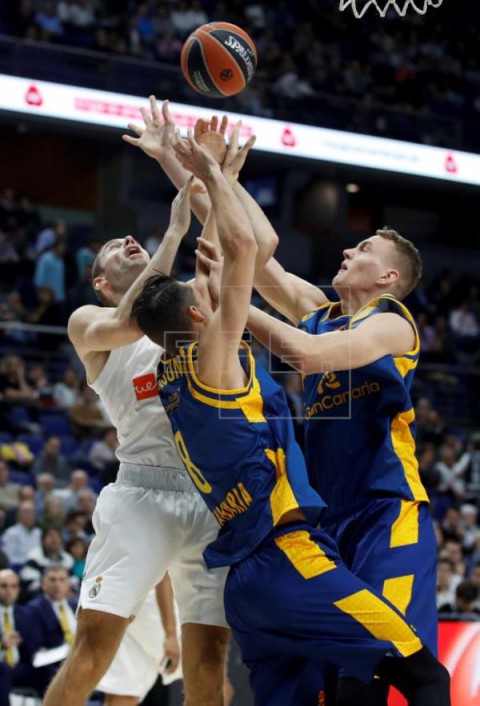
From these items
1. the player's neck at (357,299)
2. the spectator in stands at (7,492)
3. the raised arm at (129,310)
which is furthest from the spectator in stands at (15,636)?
the player's neck at (357,299)

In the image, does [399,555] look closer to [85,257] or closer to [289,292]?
[289,292]

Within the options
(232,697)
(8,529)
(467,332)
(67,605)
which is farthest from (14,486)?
(467,332)

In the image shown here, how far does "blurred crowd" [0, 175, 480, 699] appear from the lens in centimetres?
839

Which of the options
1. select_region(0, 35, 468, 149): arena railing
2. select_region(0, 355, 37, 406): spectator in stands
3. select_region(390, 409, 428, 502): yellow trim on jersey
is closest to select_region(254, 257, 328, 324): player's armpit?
select_region(390, 409, 428, 502): yellow trim on jersey

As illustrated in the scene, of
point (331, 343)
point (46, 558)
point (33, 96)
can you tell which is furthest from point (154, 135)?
point (33, 96)

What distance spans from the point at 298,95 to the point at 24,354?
5.89m

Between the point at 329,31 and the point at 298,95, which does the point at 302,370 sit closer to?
the point at 298,95

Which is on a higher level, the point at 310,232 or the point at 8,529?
the point at 310,232

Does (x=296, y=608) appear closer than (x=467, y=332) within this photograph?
Yes

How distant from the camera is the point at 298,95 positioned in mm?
16219

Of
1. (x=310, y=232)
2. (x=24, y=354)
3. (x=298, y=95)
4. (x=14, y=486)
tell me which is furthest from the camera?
(x=310, y=232)

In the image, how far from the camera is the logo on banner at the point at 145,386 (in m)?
4.67

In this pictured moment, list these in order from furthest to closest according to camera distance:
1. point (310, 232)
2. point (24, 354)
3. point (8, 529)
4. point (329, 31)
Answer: point (310, 232) < point (329, 31) < point (24, 354) < point (8, 529)

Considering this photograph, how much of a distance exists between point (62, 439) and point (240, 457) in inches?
344
